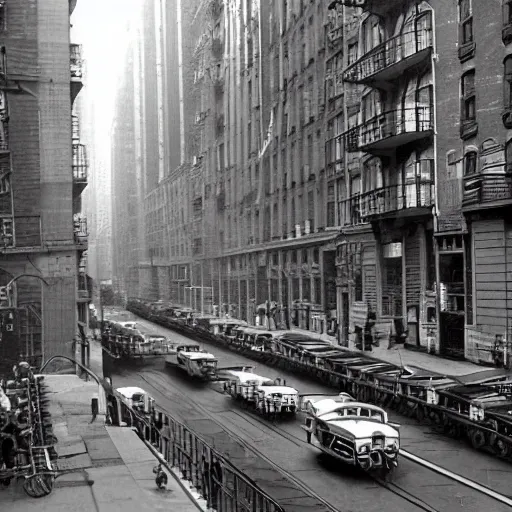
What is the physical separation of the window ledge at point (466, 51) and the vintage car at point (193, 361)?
4670 millimetres

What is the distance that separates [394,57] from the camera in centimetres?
745

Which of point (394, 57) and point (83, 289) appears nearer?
point (394, 57)

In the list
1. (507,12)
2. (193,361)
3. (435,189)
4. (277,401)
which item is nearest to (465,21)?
(507,12)

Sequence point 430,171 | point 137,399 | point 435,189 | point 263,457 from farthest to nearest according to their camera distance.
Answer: point 137,399 < point 263,457 < point 430,171 < point 435,189

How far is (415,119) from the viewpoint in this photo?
7.32 meters

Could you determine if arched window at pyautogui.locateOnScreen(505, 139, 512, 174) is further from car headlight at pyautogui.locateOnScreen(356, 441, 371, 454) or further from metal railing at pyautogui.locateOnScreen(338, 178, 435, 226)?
car headlight at pyautogui.locateOnScreen(356, 441, 371, 454)

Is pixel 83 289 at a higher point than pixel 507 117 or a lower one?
lower

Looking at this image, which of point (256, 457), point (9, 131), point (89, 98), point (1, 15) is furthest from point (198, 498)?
point (1, 15)

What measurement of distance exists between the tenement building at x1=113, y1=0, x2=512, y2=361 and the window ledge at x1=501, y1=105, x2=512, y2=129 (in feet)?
0.04

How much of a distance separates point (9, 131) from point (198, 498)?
7.18m

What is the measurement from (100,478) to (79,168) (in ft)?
17.5

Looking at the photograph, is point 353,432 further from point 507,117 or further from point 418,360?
point 507,117

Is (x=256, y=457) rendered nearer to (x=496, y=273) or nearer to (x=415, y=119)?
(x=496, y=273)

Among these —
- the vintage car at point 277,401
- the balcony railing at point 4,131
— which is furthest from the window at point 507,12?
the balcony railing at point 4,131
